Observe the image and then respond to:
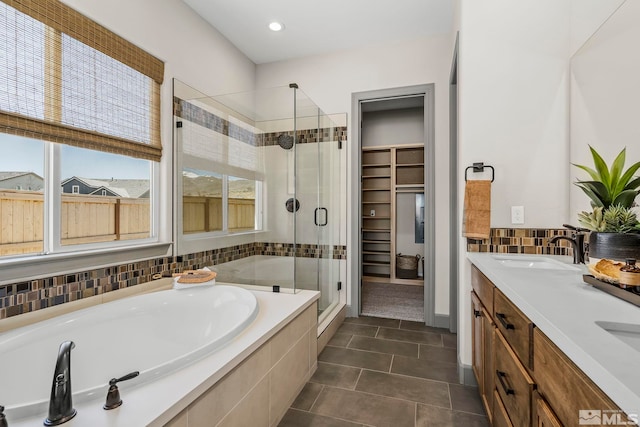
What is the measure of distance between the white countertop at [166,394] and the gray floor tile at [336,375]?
2.63ft

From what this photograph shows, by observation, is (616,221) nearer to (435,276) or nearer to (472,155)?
(472,155)

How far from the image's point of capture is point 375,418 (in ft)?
5.53

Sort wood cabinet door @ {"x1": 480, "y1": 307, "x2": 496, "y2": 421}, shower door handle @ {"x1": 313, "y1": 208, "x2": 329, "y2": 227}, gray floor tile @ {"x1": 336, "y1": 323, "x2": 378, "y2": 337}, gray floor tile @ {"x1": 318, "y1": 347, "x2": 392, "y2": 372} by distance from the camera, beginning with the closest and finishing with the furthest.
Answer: wood cabinet door @ {"x1": 480, "y1": 307, "x2": 496, "y2": 421}, gray floor tile @ {"x1": 318, "y1": 347, "x2": 392, "y2": 372}, gray floor tile @ {"x1": 336, "y1": 323, "x2": 378, "y2": 337}, shower door handle @ {"x1": 313, "y1": 208, "x2": 329, "y2": 227}

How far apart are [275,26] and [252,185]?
1.52 m

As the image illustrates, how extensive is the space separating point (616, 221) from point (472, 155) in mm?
965

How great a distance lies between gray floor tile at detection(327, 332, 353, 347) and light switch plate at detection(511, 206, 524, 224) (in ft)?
5.39

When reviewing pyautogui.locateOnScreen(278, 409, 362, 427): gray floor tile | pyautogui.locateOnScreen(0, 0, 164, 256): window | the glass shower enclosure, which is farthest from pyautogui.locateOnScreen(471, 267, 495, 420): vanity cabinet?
pyautogui.locateOnScreen(0, 0, 164, 256): window

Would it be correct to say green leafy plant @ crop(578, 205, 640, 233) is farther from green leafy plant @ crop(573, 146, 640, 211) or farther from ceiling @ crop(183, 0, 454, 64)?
ceiling @ crop(183, 0, 454, 64)

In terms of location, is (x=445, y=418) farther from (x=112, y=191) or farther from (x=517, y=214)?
(x=112, y=191)

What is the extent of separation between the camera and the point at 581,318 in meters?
0.83

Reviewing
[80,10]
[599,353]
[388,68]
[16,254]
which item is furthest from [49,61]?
[388,68]

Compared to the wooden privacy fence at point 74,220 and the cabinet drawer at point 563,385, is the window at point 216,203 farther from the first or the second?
the cabinet drawer at point 563,385

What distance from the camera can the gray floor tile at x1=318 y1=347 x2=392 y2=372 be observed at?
227 centimetres

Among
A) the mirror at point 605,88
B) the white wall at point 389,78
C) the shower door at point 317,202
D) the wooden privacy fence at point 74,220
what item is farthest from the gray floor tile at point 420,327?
the wooden privacy fence at point 74,220
